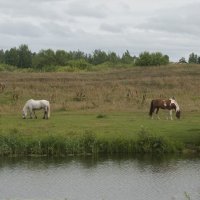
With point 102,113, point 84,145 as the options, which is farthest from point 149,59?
point 84,145

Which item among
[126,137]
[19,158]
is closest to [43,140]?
[19,158]

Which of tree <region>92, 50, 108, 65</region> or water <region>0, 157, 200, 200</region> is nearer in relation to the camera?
water <region>0, 157, 200, 200</region>

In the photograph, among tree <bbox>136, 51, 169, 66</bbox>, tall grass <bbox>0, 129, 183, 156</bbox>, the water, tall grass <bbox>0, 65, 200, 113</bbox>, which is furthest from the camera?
tree <bbox>136, 51, 169, 66</bbox>

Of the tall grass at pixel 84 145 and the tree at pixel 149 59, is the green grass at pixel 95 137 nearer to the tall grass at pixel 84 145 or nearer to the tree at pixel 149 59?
the tall grass at pixel 84 145

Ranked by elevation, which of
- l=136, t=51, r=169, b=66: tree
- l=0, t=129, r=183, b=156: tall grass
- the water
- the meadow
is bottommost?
the water

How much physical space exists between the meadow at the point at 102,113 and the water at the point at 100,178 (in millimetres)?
1226

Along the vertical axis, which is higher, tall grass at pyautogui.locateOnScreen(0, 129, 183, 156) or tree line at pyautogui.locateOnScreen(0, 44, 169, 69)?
tree line at pyautogui.locateOnScreen(0, 44, 169, 69)

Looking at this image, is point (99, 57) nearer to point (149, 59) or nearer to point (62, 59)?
point (62, 59)

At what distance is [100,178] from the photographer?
1005 inches

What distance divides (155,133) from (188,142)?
1873 millimetres

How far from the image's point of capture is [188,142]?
31.8 meters

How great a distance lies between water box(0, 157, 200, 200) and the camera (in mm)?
22219

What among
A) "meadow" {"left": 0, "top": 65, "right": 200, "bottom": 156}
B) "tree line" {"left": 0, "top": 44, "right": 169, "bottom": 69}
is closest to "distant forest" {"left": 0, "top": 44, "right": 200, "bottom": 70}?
"tree line" {"left": 0, "top": 44, "right": 169, "bottom": 69}

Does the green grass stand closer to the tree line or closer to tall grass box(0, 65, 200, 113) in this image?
tall grass box(0, 65, 200, 113)
